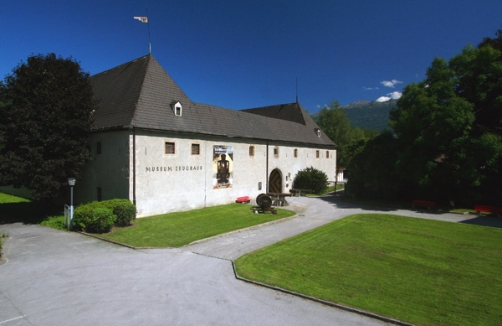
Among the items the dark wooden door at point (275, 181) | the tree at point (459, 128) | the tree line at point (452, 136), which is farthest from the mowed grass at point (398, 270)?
the dark wooden door at point (275, 181)

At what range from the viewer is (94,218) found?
14469 mm

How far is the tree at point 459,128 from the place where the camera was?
2005cm

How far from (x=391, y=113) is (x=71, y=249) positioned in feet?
86.9

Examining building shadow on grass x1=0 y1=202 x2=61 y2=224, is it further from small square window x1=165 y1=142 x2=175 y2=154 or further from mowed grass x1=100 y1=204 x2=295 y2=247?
small square window x1=165 y1=142 x2=175 y2=154

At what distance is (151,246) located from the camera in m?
12.6

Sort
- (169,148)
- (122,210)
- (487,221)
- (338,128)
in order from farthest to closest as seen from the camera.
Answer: (338,128) < (169,148) < (487,221) < (122,210)

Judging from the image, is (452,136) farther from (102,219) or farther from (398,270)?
(102,219)

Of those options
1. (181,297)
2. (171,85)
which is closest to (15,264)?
(181,297)

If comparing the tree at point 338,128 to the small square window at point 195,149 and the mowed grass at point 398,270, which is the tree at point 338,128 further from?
the mowed grass at point 398,270

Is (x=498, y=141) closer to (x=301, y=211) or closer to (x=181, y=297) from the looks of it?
(x=301, y=211)

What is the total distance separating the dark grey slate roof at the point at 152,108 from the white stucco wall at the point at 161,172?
71 cm

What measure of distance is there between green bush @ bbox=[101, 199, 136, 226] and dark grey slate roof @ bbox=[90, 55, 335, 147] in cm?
460

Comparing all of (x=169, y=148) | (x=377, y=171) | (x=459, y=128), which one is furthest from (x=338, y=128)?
(x=169, y=148)

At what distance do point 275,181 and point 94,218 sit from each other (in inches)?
741
